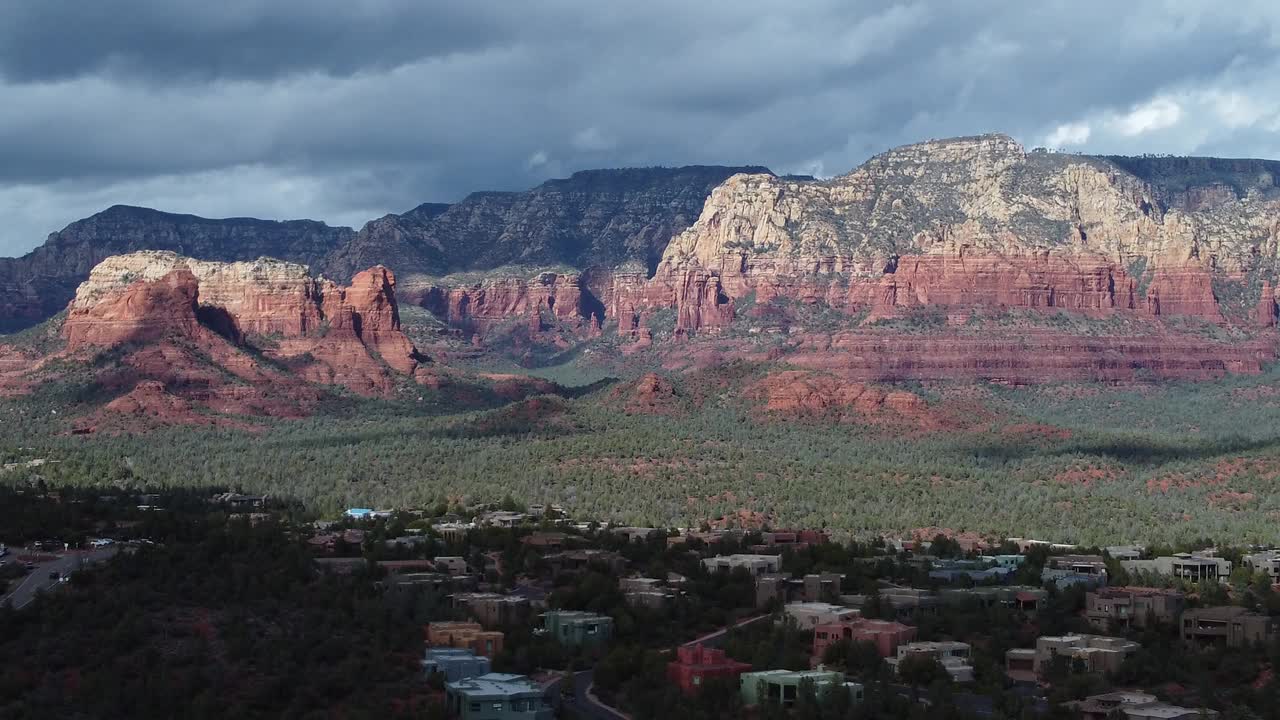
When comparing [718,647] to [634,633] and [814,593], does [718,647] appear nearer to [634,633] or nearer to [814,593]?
[634,633]

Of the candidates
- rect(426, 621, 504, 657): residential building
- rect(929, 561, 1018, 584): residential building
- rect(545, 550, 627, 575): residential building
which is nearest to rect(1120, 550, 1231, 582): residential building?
rect(929, 561, 1018, 584): residential building

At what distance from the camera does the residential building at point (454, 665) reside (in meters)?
86.1

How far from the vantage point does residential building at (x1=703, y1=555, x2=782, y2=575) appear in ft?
385

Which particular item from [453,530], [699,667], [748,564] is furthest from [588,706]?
[453,530]

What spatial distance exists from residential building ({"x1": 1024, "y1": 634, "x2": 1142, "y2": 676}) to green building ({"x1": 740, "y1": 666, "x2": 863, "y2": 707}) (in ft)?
31.0

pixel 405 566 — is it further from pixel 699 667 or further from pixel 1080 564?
pixel 1080 564

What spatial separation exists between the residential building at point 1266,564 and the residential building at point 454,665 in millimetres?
48972

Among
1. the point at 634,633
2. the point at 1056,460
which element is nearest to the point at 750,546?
the point at 634,633

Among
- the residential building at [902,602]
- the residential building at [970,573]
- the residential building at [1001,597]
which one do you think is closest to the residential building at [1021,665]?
the residential building at [902,602]

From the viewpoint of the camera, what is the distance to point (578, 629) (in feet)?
316

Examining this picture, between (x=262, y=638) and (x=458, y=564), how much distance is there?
27.7m

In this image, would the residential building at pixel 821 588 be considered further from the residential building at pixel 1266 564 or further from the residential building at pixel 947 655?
the residential building at pixel 1266 564

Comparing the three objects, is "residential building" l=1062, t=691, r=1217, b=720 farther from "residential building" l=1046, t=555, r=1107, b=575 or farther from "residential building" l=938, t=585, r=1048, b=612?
"residential building" l=1046, t=555, r=1107, b=575

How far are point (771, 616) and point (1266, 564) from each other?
34.3 m
